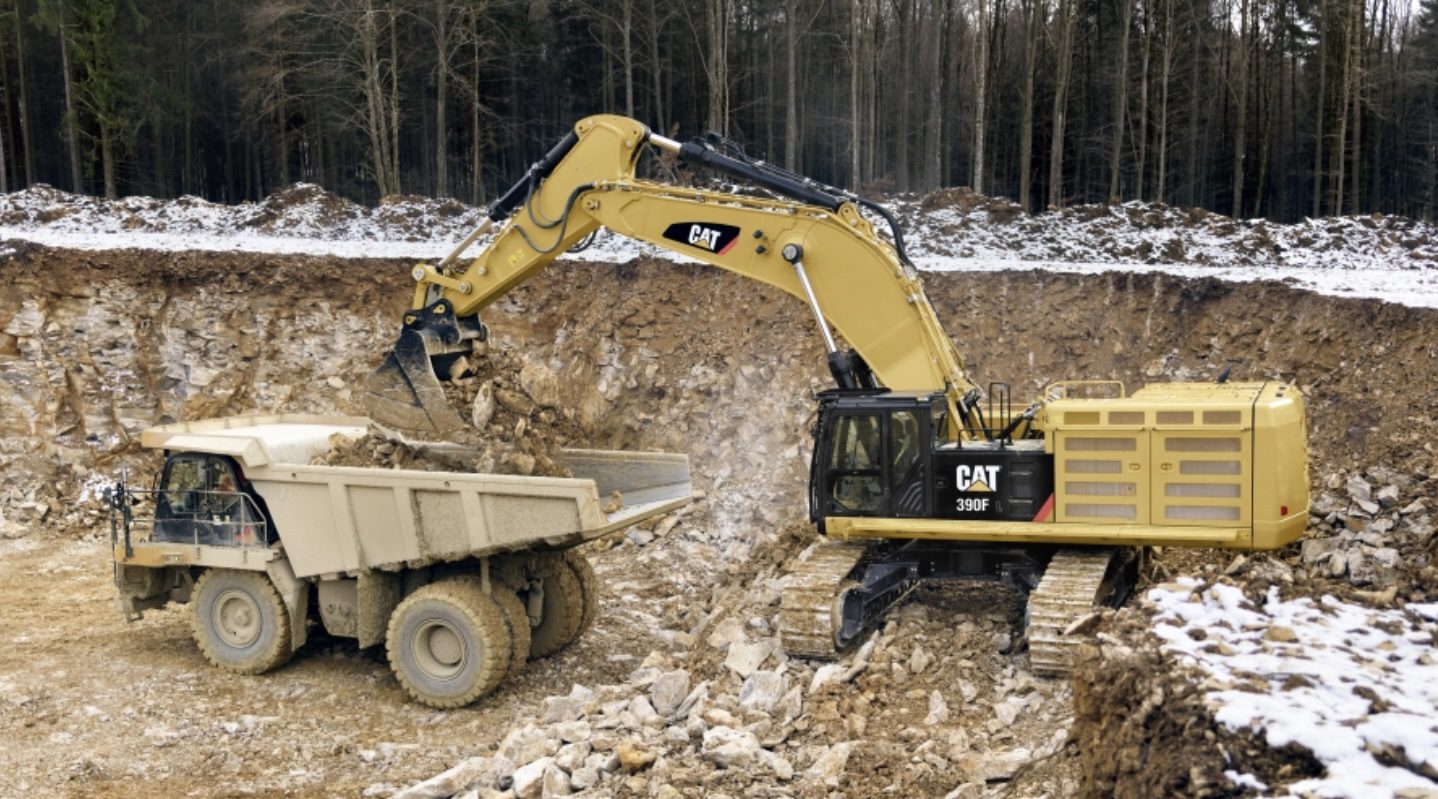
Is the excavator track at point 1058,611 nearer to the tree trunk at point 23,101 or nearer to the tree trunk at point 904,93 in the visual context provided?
the tree trunk at point 904,93

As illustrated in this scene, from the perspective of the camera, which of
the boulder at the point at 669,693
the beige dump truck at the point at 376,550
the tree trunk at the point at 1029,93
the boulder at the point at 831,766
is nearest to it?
the boulder at the point at 831,766

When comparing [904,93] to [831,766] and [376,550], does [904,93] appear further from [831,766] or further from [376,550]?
[831,766]

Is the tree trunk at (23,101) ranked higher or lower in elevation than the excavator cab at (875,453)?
higher

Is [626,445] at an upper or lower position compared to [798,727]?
upper

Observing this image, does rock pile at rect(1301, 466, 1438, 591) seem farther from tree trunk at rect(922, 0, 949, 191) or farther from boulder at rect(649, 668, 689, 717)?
tree trunk at rect(922, 0, 949, 191)

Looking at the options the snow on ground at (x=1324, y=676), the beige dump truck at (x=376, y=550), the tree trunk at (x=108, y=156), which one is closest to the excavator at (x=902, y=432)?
the beige dump truck at (x=376, y=550)

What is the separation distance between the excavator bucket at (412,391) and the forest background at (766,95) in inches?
747

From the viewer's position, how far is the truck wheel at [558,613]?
37.1 feet

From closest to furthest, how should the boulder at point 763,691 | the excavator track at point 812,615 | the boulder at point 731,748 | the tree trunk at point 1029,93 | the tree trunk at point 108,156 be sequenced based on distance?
the boulder at point 731,748 → the boulder at point 763,691 → the excavator track at point 812,615 → the tree trunk at point 1029,93 → the tree trunk at point 108,156

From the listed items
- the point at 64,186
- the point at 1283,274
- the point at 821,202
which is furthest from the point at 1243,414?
the point at 64,186

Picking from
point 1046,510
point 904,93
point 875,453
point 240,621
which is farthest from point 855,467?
point 904,93

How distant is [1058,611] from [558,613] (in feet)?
15.9

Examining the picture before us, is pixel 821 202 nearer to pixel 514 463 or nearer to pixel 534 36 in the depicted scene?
pixel 514 463

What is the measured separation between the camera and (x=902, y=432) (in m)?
9.31
